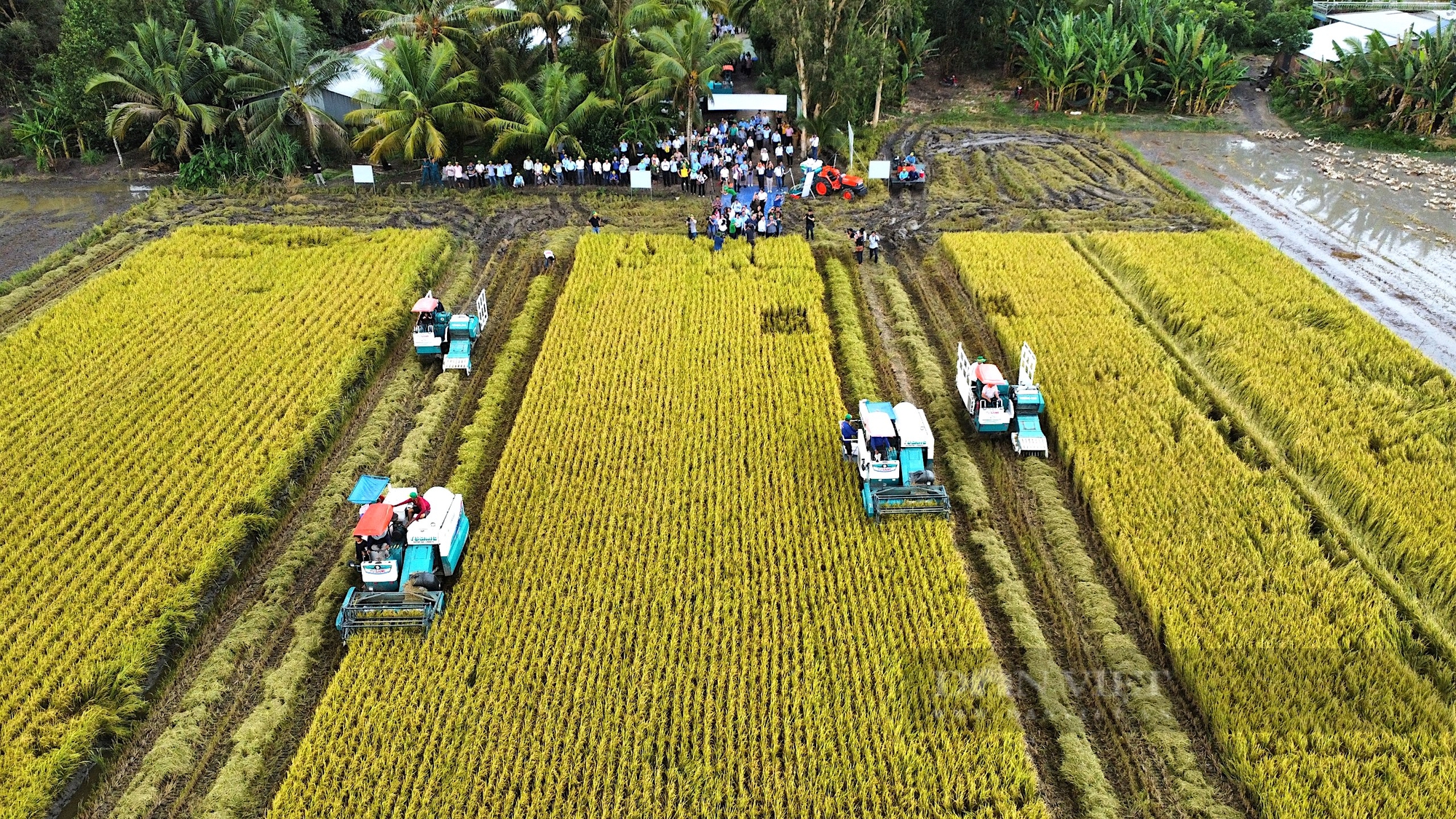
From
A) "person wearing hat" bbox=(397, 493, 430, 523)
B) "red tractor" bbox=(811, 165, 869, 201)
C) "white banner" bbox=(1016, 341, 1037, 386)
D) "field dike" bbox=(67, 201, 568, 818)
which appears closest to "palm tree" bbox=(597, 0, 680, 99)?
"red tractor" bbox=(811, 165, 869, 201)

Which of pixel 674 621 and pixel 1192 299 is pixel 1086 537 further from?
pixel 1192 299

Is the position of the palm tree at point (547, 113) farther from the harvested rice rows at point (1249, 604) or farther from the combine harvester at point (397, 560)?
the combine harvester at point (397, 560)

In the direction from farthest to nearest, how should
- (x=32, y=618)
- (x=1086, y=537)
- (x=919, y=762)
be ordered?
(x=1086, y=537) < (x=32, y=618) < (x=919, y=762)

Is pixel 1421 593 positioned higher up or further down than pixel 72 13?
further down

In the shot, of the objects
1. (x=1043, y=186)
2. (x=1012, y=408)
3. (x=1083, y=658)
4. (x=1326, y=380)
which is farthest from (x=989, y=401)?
(x=1043, y=186)

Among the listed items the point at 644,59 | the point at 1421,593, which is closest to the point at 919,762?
the point at 1421,593

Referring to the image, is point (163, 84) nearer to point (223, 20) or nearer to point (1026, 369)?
point (223, 20)
